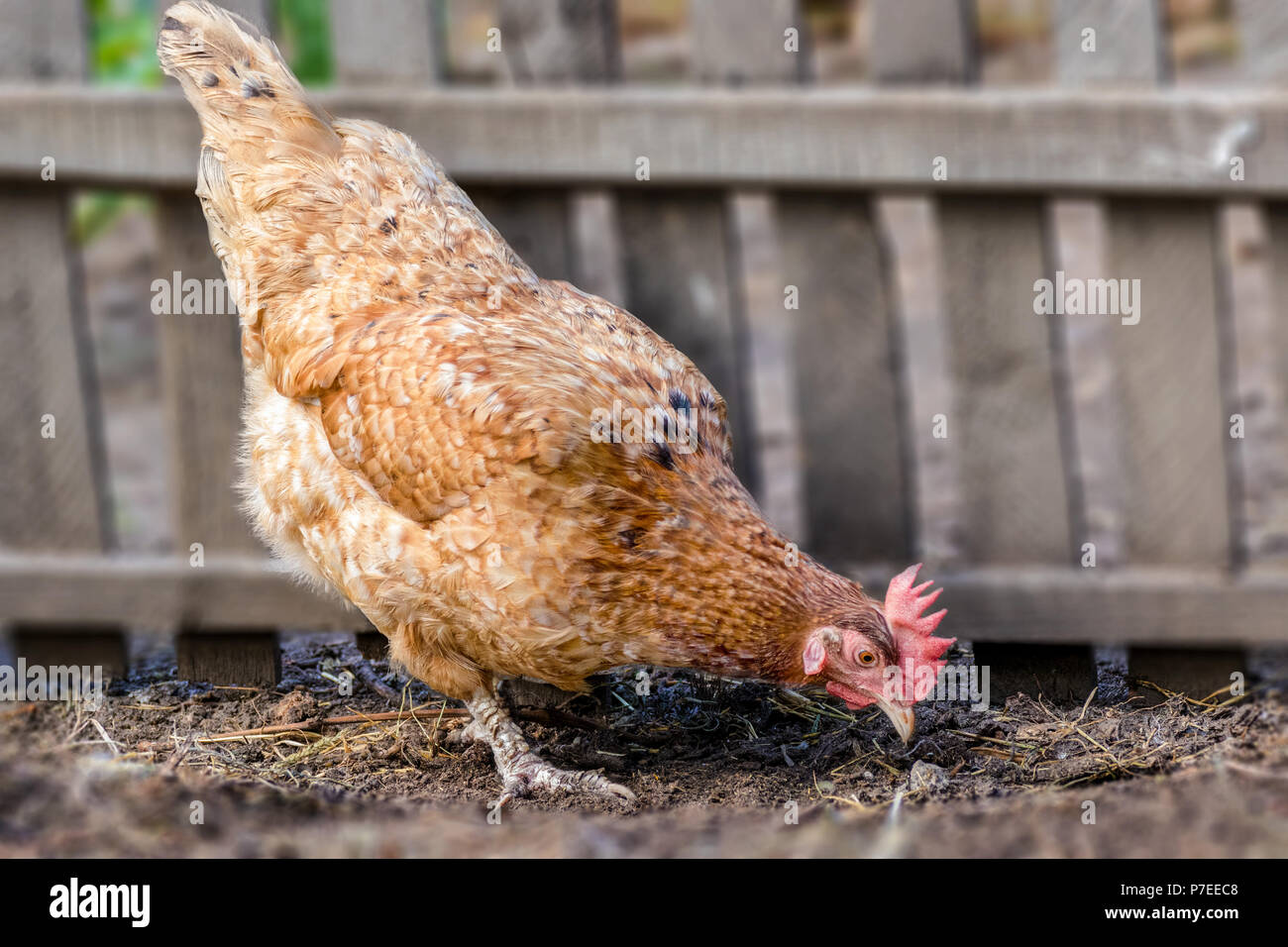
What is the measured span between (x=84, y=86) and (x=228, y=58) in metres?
0.50

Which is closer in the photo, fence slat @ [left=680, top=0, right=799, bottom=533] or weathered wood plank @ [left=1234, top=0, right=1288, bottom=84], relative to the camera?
weathered wood plank @ [left=1234, top=0, right=1288, bottom=84]

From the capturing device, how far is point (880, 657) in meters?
2.53

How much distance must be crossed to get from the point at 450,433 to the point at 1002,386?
173 cm

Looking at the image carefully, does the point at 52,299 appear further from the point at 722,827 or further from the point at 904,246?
the point at 904,246

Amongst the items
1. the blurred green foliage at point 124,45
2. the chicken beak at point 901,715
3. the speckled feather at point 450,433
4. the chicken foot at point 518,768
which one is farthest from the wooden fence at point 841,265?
the blurred green foliage at point 124,45

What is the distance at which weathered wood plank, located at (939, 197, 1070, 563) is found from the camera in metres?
3.18

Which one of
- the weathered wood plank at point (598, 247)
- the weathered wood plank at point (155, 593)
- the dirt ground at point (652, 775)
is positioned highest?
the weathered wood plank at point (598, 247)

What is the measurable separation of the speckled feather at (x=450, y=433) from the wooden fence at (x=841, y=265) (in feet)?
0.79

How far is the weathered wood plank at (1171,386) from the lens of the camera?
314 cm

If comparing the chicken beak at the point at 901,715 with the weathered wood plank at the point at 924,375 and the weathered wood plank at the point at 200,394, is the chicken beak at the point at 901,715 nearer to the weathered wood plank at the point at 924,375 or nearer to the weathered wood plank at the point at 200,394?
the weathered wood plank at the point at 924,375

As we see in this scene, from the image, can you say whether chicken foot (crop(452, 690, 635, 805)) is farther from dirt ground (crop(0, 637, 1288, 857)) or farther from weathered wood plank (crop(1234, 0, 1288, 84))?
weathered wood plank (crop(1234, 0, 1288, 84))

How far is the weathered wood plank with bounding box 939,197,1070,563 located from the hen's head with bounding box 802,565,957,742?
0.87 metres

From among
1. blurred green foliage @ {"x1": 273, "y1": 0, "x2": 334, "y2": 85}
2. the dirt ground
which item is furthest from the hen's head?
blurred green foliage @ {"x1": 273, "y1": 0, "x2": 334, "y2": 85}

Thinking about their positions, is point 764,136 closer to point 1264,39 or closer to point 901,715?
point 1264,39
